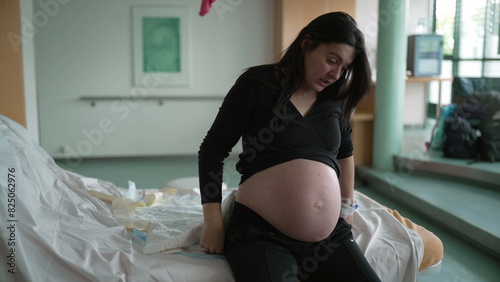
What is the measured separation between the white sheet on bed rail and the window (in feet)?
16.8

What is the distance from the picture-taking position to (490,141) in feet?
13.6

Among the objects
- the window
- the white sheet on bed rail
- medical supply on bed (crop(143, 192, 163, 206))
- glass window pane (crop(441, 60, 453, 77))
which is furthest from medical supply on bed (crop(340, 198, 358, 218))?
glass window pane (crop(441, 60, 453, 77))

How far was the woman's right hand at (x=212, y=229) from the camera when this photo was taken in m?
1.52

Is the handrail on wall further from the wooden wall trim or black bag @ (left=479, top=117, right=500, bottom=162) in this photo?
black bag @ (left=479, top=117, right=500, bottom=162)

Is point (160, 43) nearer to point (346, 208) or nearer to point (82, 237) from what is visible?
point (82, 237)

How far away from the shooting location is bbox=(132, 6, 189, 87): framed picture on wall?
18.0ft

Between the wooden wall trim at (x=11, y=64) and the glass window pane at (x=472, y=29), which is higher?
the glass window pane at (x=472, y=29)

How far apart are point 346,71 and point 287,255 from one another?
0.63 m

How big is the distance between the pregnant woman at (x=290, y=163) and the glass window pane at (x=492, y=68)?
5.62 meters

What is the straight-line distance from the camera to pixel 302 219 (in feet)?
4.78

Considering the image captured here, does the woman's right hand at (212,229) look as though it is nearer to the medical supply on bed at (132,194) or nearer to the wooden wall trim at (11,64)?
the medical supply on bed at (132,194)

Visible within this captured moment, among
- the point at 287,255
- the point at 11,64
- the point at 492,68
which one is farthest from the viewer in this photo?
the point at 492,68

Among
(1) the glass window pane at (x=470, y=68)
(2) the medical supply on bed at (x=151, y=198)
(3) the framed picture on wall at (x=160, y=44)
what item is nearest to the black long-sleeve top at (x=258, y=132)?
(2) the medical supply on bed at (x=151, y=198)

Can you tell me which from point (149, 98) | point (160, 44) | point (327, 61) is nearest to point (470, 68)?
point (160, 44)
